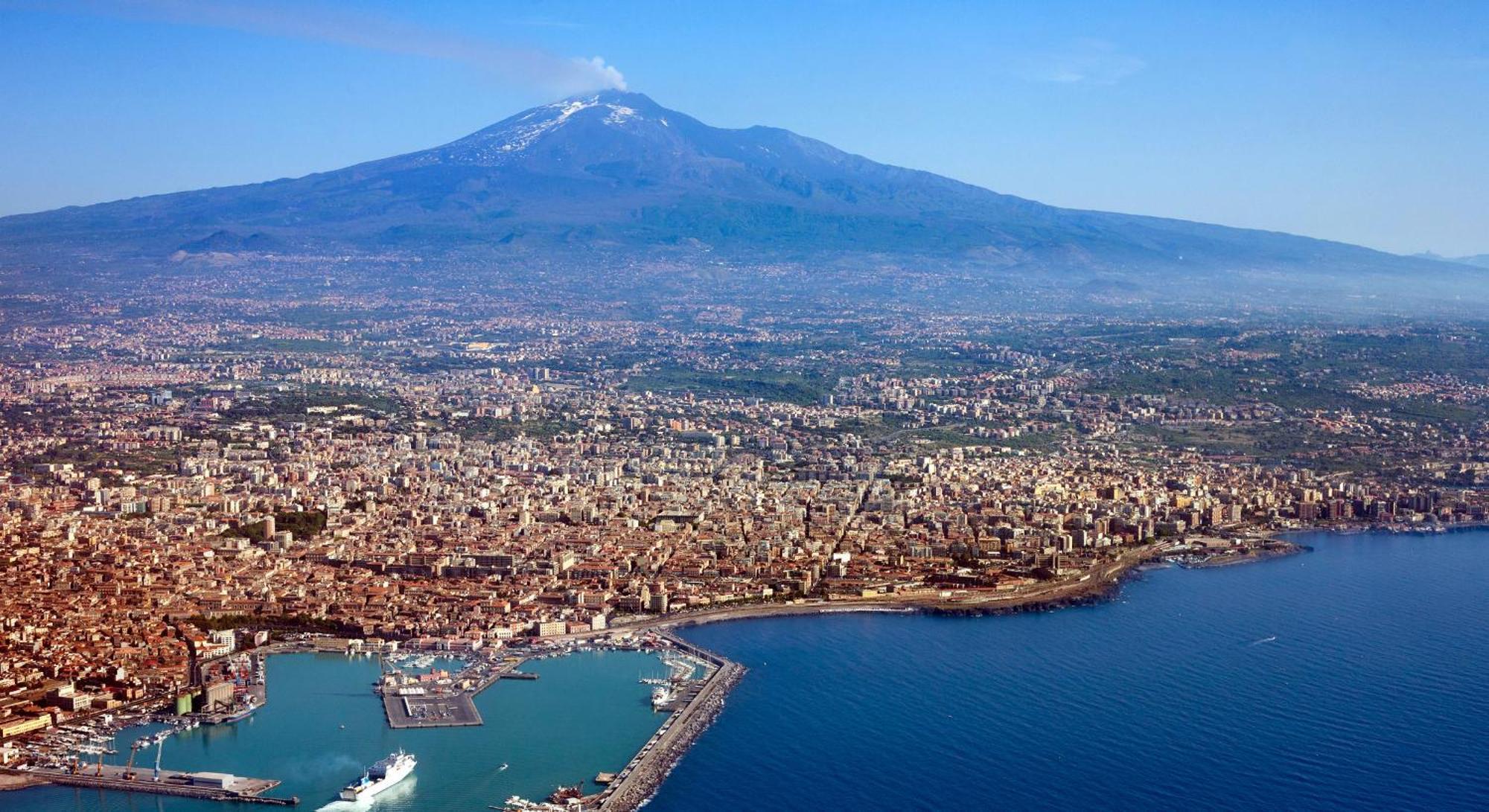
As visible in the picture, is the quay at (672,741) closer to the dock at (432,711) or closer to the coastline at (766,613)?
the coastline at (766,613)

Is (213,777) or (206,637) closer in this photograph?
(213,777)

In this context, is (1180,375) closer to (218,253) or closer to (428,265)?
(428,265)

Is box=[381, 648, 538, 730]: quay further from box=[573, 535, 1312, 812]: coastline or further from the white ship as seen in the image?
box=[573, 535, 1312, 812]: coastline

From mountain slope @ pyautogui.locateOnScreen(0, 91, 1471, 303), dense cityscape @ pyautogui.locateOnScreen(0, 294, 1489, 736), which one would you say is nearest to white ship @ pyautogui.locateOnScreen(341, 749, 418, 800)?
dense cityscape @ pyautogui.locateOnScreen(0, 294, 1489, 736)

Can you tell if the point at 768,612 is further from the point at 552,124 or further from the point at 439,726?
the point at 552,124

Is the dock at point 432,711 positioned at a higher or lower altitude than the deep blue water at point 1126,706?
lower

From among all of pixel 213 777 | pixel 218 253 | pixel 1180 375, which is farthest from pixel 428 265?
pixel 213 777

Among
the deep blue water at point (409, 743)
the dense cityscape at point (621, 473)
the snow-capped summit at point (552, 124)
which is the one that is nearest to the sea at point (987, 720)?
the deep blue water at point (409, 743)
